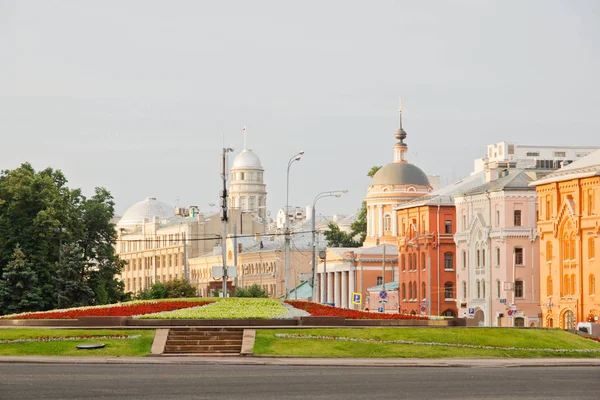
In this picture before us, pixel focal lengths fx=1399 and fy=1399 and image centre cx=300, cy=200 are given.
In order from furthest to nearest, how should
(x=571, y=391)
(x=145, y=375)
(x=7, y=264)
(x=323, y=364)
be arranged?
(x=7, y=264) < (x=323, y=364) < (x=145, y=375) < (x=571, y=391)

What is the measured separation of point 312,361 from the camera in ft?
145

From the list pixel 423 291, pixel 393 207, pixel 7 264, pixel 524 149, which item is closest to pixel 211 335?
pixel 7 264

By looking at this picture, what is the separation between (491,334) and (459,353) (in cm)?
513

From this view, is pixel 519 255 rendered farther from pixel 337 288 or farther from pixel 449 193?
pixel 337 288

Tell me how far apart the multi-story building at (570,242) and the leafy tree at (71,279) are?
37.1 meters

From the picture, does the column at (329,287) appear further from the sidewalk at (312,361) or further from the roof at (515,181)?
the sidewalk at (312,361)

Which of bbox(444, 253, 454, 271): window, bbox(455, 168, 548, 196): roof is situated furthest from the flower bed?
bbox(444, 253, 454, 271): window

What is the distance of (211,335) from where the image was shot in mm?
50156

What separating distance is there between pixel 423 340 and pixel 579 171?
60853 mm

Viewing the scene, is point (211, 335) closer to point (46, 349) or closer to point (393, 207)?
point (46, 349)

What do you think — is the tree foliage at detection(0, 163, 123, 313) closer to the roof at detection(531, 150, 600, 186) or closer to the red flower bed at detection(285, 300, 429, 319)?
the red flower bed at detection(285, 300, 429, 319)

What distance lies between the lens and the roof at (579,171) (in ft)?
349

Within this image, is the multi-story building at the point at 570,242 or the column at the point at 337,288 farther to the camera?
the column at the point at 337,288

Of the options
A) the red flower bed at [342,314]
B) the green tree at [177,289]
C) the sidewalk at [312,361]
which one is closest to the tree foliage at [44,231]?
the green tree at [177,289]
